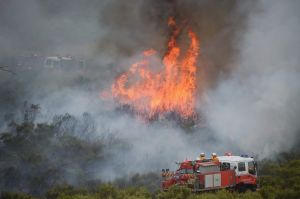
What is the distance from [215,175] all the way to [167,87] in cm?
2092

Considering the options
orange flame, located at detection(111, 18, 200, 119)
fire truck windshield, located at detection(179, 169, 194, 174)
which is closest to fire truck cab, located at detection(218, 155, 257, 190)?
fire truck windshield, located at detection(179, 169, 194, 174)

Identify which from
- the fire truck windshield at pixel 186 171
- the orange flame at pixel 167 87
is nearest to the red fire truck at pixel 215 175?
the fire truck windshield at pixel 186 171

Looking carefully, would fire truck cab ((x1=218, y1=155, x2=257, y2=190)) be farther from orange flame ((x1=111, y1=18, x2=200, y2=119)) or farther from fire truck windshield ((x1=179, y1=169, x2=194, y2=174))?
orange flame ((x1=111, y1=18, x2=200, y2=119))

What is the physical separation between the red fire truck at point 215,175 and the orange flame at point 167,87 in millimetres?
18059

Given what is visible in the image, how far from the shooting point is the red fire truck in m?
21.5

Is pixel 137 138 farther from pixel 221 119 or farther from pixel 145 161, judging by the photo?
pixel 221 119

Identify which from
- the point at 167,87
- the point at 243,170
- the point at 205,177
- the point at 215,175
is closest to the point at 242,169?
the point at 243,170

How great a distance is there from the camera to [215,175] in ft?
72.4

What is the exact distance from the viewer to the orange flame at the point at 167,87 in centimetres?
4081

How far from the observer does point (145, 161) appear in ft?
111

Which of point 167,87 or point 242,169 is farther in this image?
point 167,87

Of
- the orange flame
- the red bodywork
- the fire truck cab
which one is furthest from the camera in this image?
the orange flame

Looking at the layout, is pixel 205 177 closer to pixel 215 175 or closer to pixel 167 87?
pixel 215 175

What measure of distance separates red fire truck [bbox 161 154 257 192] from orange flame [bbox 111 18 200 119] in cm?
1806
